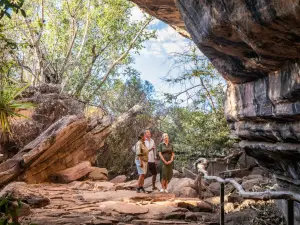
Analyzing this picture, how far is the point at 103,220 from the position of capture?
7094 millimetres

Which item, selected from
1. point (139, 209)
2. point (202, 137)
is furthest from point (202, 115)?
point (139, 209)

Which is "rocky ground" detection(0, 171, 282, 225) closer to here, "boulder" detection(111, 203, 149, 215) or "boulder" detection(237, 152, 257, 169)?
"boulder" detection(111, 203, 149, 215)

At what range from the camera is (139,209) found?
8.12 metres

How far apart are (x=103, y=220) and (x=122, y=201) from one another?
7.70 feet

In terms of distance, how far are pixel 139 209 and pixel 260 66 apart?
190 inches

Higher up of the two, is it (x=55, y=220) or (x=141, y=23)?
(x=141, y=23)

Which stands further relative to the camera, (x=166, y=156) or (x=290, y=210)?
(x=166, y=156)

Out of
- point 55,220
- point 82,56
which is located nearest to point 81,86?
point 82,56

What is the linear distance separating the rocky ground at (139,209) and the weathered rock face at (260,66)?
5.24ft

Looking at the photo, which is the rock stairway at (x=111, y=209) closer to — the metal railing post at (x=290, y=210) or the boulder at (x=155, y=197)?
the boulder at (x=155, y=197)

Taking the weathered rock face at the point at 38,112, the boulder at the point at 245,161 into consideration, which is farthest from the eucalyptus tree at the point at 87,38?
the boulder at the point at 245,161

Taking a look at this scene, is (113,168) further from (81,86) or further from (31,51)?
(31,51)

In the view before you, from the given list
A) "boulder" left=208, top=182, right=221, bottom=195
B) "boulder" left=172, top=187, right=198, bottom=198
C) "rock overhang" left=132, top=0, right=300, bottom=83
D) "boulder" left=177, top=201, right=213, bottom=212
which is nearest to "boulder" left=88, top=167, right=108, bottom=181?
"boulder" left=208, top=182, right=221, bottom=195

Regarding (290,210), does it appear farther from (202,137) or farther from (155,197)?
(202,137)
